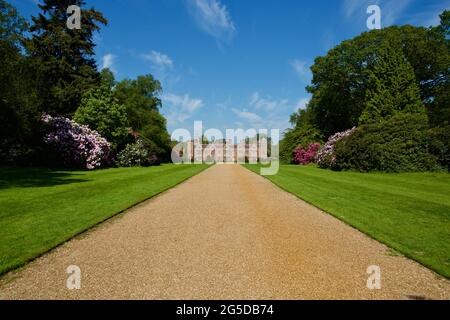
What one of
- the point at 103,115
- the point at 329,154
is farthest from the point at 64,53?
the point at 329,154

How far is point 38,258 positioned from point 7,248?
0.87 metres

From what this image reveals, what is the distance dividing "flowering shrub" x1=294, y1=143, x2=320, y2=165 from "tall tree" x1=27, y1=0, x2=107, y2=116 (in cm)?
3114

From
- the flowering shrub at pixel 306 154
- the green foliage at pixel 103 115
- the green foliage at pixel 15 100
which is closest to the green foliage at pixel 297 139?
the flowering shrub at pixel 306 154

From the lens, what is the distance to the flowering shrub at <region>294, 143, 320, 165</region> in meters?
45.7

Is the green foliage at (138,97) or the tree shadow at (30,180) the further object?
the green foliage at (138,97)

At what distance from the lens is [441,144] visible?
2336 cm

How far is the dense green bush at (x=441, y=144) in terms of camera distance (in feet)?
76.6

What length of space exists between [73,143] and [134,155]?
9889 millimetres

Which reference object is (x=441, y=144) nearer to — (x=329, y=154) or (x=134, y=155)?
(x=329, y=154)

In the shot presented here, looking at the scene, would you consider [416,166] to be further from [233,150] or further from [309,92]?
[233,150]

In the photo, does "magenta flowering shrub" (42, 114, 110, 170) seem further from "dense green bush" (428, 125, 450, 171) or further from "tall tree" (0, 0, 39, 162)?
"dense green bush" (428, 125, 450, 171)

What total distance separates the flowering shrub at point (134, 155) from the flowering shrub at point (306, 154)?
2316 cm

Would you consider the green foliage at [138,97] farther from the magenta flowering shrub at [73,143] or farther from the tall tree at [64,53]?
the magenta flowering shrub at [73,143]

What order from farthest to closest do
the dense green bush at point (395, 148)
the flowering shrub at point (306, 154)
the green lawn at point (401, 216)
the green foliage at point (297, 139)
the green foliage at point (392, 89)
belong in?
the green foliage at point (297, 139) < the flowering shrub at point (306, 154) < the green foliage at point (392, 89) < the dense green bush at point (395, 148) < the green lawn at point (401, 216)
